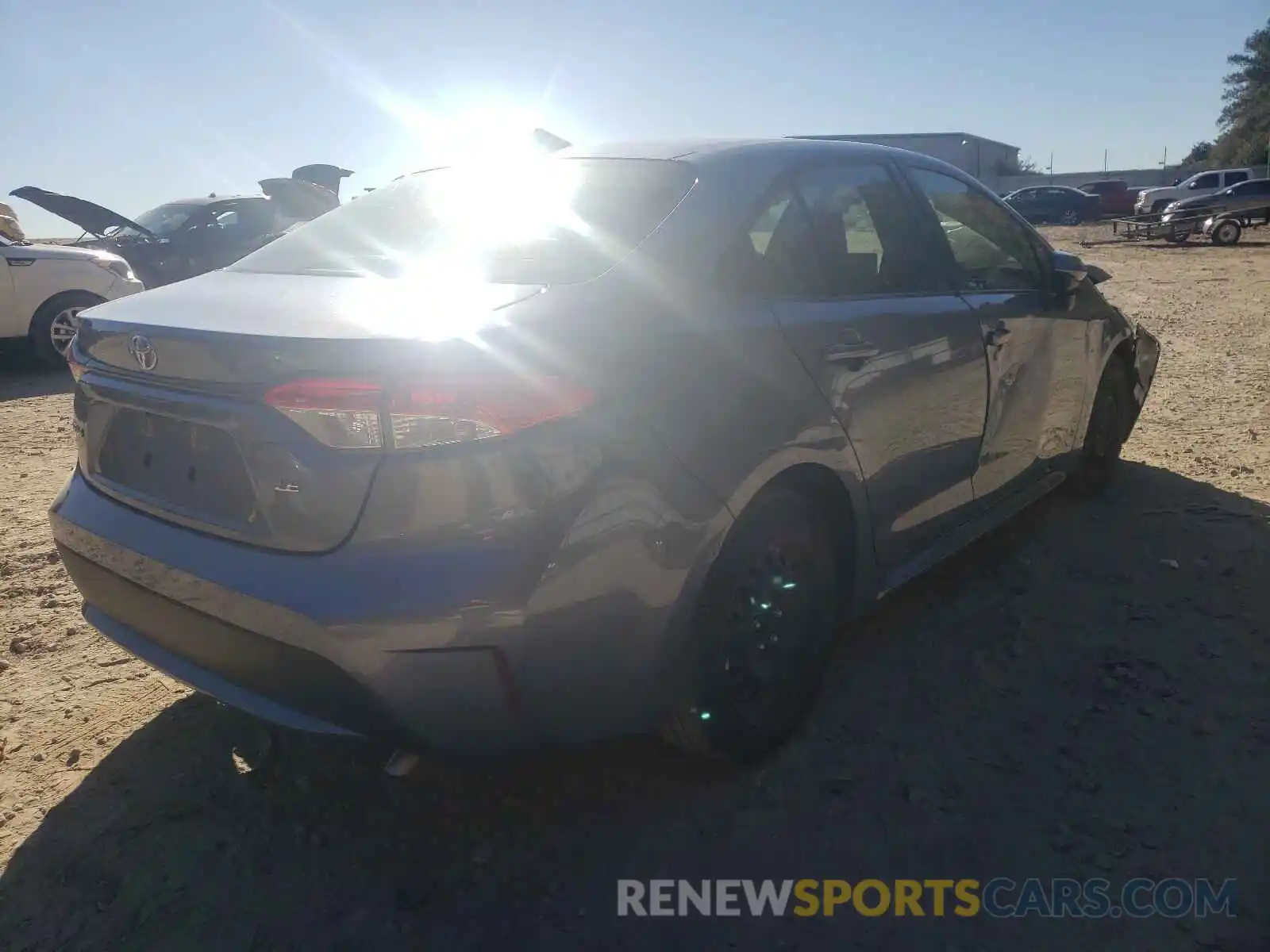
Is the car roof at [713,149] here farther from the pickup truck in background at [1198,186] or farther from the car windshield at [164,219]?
the pickup truck in background at [1198,186]

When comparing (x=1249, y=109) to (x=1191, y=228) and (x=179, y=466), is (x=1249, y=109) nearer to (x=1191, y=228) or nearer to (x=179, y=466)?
(x=1191, y=228)

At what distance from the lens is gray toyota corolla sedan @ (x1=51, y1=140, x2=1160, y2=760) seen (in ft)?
6.00

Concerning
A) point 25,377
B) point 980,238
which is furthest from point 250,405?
point 25,377

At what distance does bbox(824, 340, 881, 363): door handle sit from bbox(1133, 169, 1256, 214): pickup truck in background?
111ft

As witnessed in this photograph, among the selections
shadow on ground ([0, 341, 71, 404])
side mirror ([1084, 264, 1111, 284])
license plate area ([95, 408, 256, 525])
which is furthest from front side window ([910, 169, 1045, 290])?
shadow on ground ([0, 341, 71, 404])

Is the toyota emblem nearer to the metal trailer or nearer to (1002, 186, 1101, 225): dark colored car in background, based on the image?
the metal trailer

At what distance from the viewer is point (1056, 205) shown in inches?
1375

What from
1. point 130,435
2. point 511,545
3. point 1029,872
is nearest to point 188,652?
point 130,435

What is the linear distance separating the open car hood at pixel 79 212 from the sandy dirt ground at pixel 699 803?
27.7ft

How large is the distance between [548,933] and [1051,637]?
2117 millimetres

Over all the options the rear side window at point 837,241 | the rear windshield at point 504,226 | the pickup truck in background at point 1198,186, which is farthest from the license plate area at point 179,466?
the pickup truck in background at point 1198,186

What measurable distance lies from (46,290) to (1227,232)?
83.1 ft

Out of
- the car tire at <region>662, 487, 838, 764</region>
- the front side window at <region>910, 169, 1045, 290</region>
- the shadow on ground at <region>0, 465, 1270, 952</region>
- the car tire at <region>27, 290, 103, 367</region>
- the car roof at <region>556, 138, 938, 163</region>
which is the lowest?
the shadow on ground at <region>0, 465, 1270, 952</region>

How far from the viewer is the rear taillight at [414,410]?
182cm
